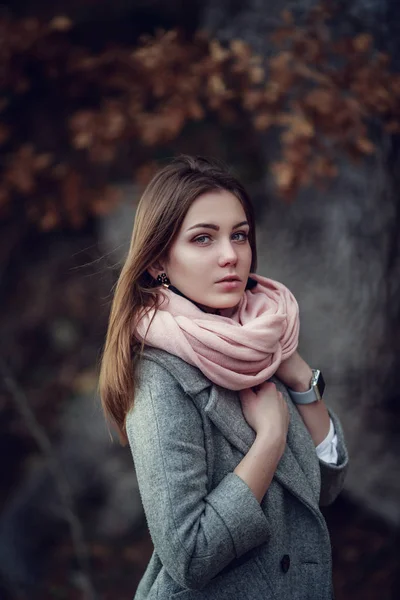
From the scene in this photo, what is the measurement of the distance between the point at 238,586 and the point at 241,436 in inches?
14.4

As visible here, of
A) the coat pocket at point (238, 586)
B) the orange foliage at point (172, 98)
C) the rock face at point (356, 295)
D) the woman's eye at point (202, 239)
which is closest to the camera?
the coat pocket at point (238, 586)

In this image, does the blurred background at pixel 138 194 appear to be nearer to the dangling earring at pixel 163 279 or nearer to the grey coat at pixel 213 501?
the dangling earring at pixel 163 279

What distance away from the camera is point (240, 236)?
168 centimetres

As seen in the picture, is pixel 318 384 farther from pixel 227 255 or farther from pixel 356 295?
pixel 356 295

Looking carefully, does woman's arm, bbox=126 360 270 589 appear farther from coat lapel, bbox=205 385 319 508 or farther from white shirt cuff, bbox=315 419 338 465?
white shirt cuff, bbox=315 419 338 465

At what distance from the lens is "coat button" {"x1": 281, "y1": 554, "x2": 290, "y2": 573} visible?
5.12 feet

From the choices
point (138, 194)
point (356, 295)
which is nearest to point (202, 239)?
point (356, 295)

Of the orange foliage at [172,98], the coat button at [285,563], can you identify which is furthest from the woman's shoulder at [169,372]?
the orange foliage at [172,98]

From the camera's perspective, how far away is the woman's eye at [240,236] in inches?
65.6

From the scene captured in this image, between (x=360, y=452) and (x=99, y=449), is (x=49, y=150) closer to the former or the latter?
(x=99, y=449)

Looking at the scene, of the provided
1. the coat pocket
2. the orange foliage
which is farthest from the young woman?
the orange foliage

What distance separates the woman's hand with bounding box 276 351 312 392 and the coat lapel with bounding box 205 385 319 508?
0.19m

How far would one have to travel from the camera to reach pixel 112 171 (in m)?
3.99

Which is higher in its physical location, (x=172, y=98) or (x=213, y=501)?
(x=172, y=98)
